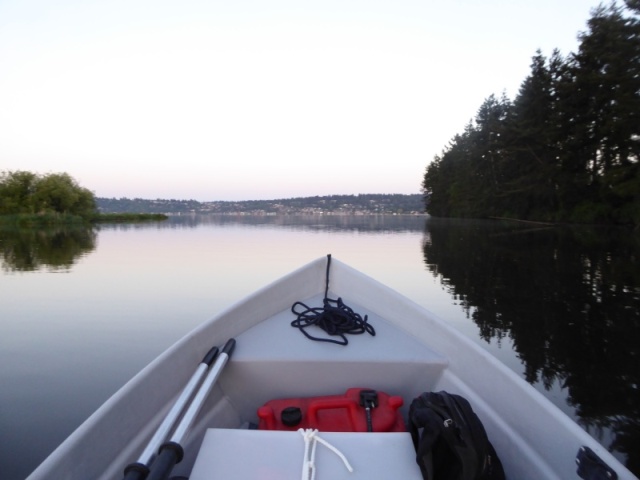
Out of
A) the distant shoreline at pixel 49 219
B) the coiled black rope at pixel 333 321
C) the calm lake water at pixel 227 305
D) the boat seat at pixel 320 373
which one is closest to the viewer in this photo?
the boat seat at pixel 320 373

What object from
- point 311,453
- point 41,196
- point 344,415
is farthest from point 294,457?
point 41,196

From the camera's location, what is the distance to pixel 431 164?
6712cm

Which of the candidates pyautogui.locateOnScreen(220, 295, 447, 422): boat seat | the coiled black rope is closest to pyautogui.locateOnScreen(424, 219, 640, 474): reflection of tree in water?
pyautogui.locateOnScreen(220, 295, 447, 422): boat seat

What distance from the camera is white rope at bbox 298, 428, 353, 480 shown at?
4.01ft

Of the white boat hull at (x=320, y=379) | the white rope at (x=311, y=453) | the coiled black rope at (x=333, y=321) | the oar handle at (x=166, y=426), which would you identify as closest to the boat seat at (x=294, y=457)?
the white rope at (x=311, y=453)

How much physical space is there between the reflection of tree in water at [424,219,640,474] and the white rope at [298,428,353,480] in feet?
6.24

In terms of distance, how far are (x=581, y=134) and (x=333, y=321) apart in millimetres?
30914

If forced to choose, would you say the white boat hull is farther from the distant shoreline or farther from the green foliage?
the green foliage

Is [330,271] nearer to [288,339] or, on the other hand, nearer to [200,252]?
[288,339]

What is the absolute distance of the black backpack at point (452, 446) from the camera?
1.25 m

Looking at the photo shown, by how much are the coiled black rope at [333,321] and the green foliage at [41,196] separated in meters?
42.5

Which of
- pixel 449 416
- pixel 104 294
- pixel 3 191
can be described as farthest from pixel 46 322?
pixel 3 191

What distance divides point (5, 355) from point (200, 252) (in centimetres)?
895

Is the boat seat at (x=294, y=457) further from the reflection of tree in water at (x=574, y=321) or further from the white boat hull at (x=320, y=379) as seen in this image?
the reflection of tree in water at (x=574, y=321)
